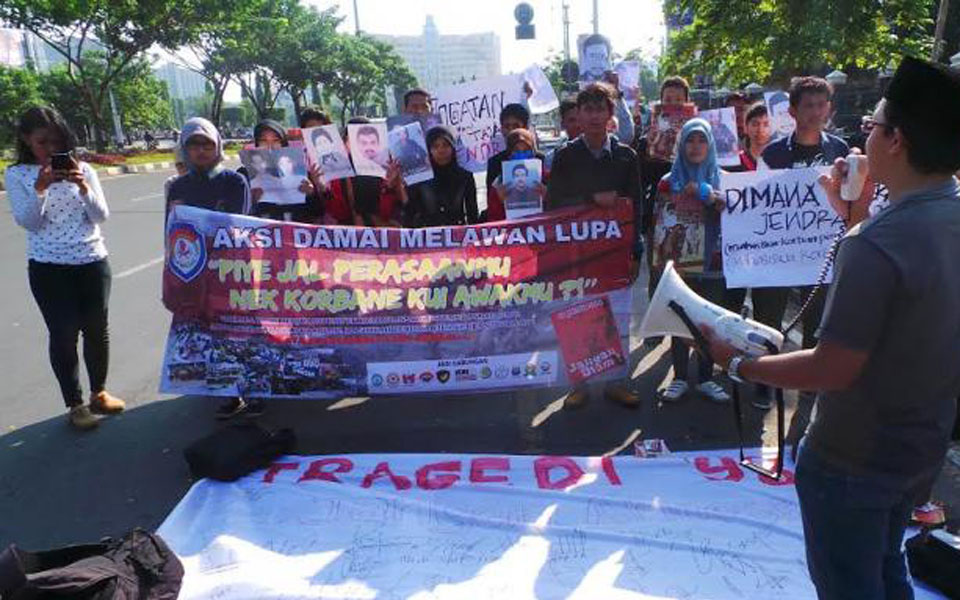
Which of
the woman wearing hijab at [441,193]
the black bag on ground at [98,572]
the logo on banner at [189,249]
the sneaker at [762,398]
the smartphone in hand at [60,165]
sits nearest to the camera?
the black bag on ground at [98,572]

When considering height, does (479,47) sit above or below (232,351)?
above

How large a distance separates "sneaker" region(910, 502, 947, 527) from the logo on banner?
3670 millimetres

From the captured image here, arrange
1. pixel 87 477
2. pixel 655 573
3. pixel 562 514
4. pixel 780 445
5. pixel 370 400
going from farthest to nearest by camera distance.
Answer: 1. pixel 370 400
2. pixel 87 477
3. pixel 562 514
4. pixel 655 573
5. pixel 780 445

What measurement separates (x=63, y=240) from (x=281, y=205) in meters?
1.26

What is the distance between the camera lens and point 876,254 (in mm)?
1378

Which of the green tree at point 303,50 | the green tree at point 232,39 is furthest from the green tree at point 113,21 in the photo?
the green tree at point 303,50

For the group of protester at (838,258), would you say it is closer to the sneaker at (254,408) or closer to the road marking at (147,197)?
the sneaker at (254,408)

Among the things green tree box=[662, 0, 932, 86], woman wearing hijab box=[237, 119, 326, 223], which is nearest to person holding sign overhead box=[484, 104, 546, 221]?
woman wearing hijab box=[237, 119, 326, 223]

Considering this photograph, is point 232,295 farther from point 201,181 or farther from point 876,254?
point 876,254

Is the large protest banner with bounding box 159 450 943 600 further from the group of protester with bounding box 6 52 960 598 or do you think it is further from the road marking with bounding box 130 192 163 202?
the road marking with bounding box 130 192 163 202

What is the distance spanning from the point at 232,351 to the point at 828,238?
3524 millimetres

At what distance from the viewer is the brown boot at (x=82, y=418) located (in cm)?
413

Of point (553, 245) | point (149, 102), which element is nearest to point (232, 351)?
point (553, 245)

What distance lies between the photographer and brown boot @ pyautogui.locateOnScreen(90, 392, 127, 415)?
14.3 feet
